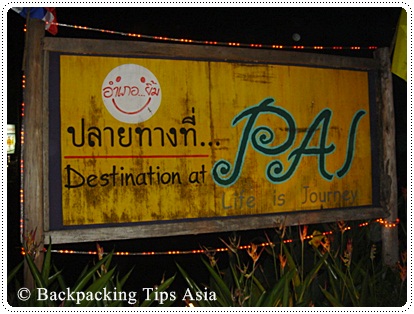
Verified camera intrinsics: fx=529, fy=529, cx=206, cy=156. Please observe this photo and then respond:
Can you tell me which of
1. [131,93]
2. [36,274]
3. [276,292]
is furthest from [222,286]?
[131,93]

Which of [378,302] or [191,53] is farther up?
[191,53]

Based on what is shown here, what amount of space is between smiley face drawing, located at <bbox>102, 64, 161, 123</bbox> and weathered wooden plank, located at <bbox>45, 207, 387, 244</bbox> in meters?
0.85

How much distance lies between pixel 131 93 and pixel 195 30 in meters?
1.98

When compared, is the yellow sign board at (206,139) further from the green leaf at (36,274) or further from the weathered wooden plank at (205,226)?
the green leaf at (36,274)

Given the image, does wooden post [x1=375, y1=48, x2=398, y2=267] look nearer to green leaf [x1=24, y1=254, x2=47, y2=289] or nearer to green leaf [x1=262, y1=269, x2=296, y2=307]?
green leaf [x1=262, y1=269, x2=296, y2=307]

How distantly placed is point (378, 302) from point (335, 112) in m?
1.70

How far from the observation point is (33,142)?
3.79m

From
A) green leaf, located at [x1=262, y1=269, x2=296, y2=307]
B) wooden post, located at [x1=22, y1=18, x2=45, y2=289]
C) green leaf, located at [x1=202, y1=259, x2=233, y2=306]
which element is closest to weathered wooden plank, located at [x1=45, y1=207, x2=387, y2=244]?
wooden post, located at [x1=22, y1=18, x2=45, y2=289]

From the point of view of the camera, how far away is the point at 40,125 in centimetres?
382

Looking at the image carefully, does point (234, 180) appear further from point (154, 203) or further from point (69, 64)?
point (69, 64)

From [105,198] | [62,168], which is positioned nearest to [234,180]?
[105,198]

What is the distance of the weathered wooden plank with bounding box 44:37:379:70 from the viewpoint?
395cm

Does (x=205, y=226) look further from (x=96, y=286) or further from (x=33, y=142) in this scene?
(x=33, y=142)

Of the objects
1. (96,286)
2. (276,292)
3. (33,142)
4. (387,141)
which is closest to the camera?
(96,286)
